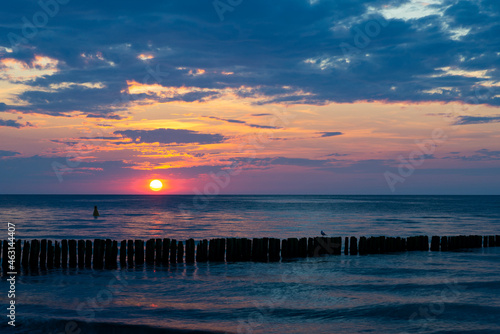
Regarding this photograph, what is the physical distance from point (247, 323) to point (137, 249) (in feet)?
30.0

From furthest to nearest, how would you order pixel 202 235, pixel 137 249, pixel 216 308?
1. pixel 202 235
2. pixel 137 249
3. pixel 216 308

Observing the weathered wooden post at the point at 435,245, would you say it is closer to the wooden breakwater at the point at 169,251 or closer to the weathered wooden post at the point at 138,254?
the wooden breakwater at the point at 169,251

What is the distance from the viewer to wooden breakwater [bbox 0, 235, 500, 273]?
58.8 feet

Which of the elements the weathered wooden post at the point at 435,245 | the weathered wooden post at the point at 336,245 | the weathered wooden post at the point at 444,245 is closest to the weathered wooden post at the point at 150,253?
the weathered wooden post at the point at 336,245

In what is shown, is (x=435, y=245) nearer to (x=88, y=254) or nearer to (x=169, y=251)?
(x=169, y=251)

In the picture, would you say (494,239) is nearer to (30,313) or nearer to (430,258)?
(430,258)

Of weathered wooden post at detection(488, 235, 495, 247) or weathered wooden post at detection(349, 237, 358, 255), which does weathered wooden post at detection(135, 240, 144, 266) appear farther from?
weathered wooden post at detection(488, 235, 495, 247)

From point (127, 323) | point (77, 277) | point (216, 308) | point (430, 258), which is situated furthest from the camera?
point (430, 258)

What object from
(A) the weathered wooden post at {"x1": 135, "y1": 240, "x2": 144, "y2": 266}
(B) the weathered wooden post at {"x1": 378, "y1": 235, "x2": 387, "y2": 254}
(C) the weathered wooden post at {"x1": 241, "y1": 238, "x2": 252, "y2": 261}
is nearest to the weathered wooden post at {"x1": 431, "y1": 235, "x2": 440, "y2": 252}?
(B) the weathered wooden post at {"x1": 378, "y1": 235, "x2": 387, "y2": 254}

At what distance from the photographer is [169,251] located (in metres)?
19.8

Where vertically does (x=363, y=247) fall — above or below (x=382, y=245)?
below

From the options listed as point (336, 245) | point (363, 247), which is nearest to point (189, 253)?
point (336, 245)

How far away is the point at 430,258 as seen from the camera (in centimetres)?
2203

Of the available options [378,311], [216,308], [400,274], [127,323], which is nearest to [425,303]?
[378,311]
